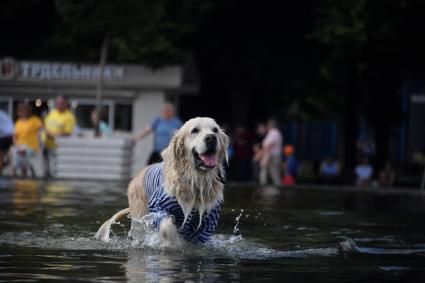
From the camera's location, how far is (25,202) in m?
17.2

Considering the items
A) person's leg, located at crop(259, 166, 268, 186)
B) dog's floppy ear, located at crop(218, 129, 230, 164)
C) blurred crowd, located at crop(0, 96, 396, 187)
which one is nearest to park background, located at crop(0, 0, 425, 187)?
blurred crowd, located at crop(0, 96, 396, 187)

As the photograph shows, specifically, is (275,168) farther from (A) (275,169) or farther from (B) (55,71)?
(B) (55,71)

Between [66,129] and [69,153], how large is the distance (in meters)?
0.82

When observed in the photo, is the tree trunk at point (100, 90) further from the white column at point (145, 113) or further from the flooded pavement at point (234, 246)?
the flooded pavement at point (234, 246)

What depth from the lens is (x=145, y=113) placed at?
1320 inches

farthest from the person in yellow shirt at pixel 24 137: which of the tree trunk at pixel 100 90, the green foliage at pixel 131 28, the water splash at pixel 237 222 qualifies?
the water splash at pixel 237 222

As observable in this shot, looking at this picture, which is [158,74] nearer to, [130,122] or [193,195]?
[130,122]

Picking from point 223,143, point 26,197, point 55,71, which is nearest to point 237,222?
point 223,143

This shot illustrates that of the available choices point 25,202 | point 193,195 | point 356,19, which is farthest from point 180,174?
point 356,19

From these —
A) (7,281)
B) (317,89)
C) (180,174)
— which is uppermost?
(317,89)

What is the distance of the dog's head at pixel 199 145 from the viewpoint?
10453 mm

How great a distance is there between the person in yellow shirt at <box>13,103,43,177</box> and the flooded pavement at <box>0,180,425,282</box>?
7.78m

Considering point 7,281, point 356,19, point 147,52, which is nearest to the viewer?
point 7,281

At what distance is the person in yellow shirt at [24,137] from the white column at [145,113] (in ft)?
20.7
